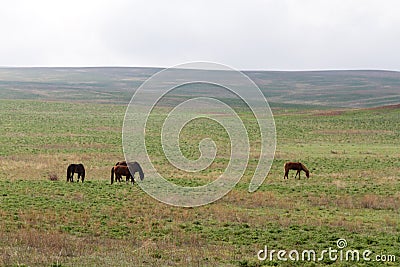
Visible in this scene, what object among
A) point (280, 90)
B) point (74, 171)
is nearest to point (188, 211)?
point (74, 171)

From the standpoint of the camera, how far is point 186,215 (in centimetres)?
1623

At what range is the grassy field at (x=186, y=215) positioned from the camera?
461 inches

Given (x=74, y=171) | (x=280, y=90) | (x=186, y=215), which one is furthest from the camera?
(x=280, y=90)

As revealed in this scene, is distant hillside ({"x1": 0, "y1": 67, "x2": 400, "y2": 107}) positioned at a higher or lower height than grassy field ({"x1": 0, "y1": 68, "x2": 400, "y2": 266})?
higher

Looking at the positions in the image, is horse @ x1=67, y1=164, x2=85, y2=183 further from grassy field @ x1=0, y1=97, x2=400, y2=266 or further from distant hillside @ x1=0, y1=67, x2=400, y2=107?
distant hillside @ x1=0, y1=67, x2=400, y2=107

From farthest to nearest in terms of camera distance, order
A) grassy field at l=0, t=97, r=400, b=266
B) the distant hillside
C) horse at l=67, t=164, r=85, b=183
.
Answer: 1. the distant hillside
2. horse at l=67, t=164, r=85, b=183
3. grassy field at l=0, t=97, r=400, b=266

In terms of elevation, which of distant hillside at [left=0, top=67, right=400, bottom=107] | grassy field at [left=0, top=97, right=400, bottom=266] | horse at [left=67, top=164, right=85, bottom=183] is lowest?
grassy field at [left=0, top=97, right=400, bottom=266]

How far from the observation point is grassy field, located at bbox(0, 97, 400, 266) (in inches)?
461

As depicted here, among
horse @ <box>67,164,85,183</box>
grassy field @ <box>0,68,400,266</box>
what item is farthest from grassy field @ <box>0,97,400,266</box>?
horse @ <box>67,164,85,183</box>

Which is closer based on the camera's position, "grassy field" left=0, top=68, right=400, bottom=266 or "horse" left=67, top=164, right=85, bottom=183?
"grassy field" left=0, top=68, right=400, bottom=266

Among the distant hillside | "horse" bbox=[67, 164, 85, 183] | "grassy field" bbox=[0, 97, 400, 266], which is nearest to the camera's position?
"grassy field" bbox=[0, 97, 400, 266]

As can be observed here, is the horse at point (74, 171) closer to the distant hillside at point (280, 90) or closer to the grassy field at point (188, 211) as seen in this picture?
the grassy field at point (188, 211)

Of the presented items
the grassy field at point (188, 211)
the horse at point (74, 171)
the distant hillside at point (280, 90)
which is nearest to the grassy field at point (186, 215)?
the grassy field at point (188, 211)

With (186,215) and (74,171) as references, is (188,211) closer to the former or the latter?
(186,215)
